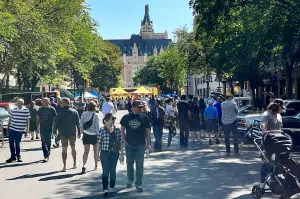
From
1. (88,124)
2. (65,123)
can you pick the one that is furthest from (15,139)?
(88,124)

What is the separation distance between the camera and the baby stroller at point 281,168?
25.3 ft

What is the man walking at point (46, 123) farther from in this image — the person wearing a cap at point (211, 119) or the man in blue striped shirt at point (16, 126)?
the person wearing a cap at point (211, 119)

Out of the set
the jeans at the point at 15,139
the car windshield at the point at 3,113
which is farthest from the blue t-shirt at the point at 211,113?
the car windshield at the point at 3,113

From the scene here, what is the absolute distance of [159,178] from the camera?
1085 cm

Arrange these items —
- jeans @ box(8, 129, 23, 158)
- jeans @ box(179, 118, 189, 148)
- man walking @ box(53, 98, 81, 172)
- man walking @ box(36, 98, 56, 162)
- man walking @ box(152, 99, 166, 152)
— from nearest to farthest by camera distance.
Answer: man walking @ box(53, 98, 81, 172) < man walking @ box(36, 98, 56, 162) < jeans @ box(8, 129, 23, 158) < man walking @ box(152, 99, 166, 152) < jeans @ box(179, 118, 189, 148)

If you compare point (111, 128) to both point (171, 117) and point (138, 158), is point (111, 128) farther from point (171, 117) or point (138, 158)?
point (171, 117)

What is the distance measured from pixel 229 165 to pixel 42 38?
19.8m

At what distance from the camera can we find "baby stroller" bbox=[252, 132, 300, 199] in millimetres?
7715

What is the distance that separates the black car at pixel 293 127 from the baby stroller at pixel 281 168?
7.57 m

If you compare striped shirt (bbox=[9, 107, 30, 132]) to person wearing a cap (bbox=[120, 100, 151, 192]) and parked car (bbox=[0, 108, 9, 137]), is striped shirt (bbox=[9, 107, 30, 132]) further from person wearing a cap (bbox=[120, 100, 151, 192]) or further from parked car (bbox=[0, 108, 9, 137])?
parked car (bbox=[0, 108, 9, 137])

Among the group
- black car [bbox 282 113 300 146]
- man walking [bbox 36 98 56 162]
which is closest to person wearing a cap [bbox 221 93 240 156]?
black car [bbox 282 113 300 146]

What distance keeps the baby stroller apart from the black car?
7568 mm

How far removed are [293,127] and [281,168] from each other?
8.07 meters

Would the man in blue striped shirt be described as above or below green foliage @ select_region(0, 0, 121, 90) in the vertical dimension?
below
